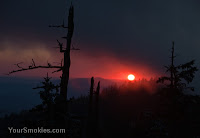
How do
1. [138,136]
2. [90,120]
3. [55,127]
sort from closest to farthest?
[55,127] → [138,136] → [90,120]

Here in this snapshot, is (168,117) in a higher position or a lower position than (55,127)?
lower

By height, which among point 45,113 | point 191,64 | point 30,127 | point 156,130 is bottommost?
point 156,130

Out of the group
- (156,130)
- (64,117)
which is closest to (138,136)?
(156,130)

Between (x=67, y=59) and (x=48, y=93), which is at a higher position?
(x=67, y=59)

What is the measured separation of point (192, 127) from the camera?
2905 centimetres

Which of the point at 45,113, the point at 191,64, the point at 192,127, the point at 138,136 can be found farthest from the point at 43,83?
the point at 192,127

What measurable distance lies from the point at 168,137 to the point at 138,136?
6163 millimetres

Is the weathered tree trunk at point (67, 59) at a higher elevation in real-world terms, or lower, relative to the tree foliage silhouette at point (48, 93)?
higher

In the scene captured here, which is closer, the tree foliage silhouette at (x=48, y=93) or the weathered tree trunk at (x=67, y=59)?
the tree foliage silhouette at (x=48, y=93)

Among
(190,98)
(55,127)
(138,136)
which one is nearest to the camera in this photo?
(55,127)

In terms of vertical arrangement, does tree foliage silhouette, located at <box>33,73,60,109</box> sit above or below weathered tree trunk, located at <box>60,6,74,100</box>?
below

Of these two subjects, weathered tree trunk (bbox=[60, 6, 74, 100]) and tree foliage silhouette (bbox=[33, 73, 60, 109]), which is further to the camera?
weathered tree trunk (bbox=[60, 6, 74, 100])

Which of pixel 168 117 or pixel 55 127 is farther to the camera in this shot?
pixel 168 117

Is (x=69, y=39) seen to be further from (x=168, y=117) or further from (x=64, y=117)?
(x=168, y=117)
